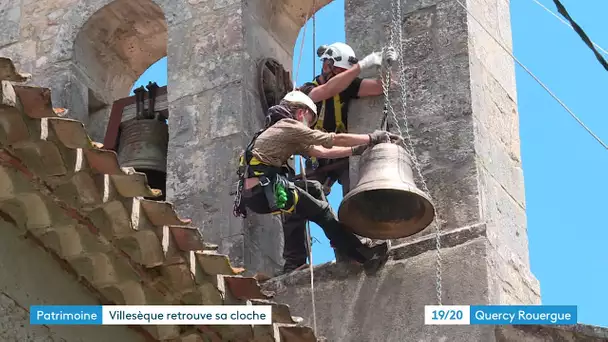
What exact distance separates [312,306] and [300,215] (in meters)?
0.44

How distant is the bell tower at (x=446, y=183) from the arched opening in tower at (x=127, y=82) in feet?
4.57

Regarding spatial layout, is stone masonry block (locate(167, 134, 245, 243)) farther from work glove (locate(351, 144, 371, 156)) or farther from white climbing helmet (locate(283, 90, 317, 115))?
work glove (locate(351, 144, 371, 156))

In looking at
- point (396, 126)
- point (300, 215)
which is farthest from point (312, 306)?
point (396, 126)

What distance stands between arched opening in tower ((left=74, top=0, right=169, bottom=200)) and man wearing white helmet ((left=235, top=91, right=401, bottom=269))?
1.43 m

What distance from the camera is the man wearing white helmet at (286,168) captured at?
8.12 metres

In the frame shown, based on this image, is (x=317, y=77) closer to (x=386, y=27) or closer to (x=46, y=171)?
(x=386, y=27)

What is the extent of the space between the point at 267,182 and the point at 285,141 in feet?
0.69

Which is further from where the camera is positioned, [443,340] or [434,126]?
[434,126]

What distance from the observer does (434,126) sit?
333 inches

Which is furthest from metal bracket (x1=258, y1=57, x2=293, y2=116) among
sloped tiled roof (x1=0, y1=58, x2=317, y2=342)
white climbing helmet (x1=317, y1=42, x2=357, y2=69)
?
sloped tiled roof (x1=0, y1=58, x2=317, y2=342)

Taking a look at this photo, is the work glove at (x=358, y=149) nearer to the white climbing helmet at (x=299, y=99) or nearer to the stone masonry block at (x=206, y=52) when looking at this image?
the white climbing helmet at (x=299, y=99)

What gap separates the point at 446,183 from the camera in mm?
8266

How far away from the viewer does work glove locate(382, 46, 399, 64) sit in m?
8.66
